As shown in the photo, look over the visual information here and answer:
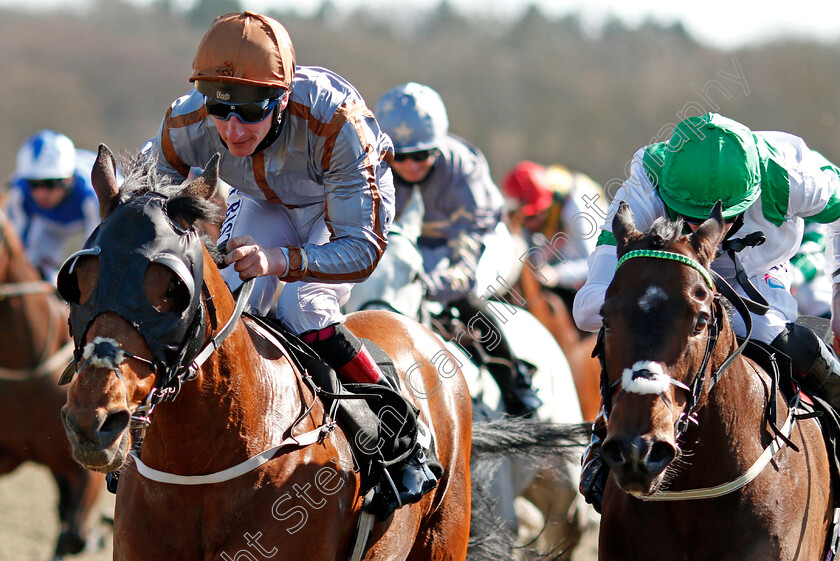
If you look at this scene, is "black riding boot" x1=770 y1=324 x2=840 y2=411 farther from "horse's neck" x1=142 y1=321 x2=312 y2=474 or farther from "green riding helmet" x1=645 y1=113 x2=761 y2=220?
"horse's neck" x1=142 y1=321 x2=312 y2=474

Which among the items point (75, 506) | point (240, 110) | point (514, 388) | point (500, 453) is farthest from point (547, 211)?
point (240, 110)

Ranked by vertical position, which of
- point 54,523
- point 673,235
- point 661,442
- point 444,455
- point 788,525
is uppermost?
point 673,235

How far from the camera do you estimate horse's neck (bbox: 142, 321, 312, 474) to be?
2998 millimetres

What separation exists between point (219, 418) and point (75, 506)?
412 cm

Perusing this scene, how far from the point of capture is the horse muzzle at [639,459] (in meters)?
2.78

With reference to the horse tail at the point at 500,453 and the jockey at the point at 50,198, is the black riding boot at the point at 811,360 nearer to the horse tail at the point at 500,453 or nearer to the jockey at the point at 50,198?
the horse tail at the point at 500,453

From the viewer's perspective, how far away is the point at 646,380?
2836mm

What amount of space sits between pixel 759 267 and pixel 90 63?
28.2m

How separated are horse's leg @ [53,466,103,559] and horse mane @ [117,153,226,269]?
4.13m

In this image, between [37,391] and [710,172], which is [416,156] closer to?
[37,391]

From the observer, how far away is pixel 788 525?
324cm

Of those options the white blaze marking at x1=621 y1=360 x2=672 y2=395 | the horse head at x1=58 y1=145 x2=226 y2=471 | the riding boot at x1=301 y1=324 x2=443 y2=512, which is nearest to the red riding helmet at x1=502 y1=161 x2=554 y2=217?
the riding boot at x1=301 y1=324 x2=443 y2=512

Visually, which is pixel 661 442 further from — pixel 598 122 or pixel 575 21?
pixel 575 21

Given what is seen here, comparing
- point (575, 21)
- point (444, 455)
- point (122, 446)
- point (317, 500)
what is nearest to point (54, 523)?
point (444, 455)
